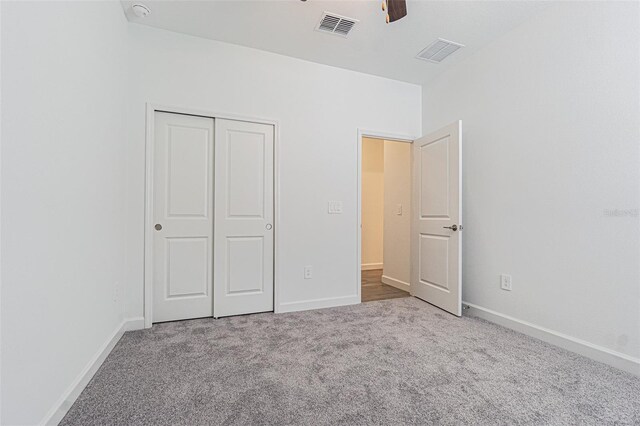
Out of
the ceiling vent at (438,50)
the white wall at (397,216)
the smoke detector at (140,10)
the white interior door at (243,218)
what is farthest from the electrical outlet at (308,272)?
the smoke detector at (140,10)

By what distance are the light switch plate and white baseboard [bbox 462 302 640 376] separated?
5.71 feet

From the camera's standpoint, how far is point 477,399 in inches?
61.4

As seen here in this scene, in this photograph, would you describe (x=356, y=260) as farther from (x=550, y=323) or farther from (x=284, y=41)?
(x=284, y=41)

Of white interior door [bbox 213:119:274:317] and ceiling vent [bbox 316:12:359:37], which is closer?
ceiling vent [bbox 316:12:359:37]

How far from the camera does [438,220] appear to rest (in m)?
3.22

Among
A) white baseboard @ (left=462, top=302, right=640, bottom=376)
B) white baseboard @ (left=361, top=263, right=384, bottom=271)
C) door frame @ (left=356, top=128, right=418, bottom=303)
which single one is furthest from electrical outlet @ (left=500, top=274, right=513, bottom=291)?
white baseboard @ (left=361, top=263, right=384, bottom=271)

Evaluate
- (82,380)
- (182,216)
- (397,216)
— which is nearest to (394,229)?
(397,216)

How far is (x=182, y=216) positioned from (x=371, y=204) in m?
3.86

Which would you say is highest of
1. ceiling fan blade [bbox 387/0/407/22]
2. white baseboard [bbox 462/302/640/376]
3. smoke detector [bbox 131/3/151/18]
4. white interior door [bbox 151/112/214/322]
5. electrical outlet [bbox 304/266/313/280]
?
smoke detector [bbox 131/3/151/18]

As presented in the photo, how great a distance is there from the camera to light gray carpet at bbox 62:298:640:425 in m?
1.43

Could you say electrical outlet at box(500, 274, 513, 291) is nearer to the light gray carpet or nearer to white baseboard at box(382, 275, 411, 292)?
the light gray carpet

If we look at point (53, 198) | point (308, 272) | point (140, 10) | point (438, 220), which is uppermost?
point (140, 10)

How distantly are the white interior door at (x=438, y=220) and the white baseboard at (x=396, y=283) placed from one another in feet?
0.95

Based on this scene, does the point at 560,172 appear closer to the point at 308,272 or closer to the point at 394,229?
the point at 394,229
